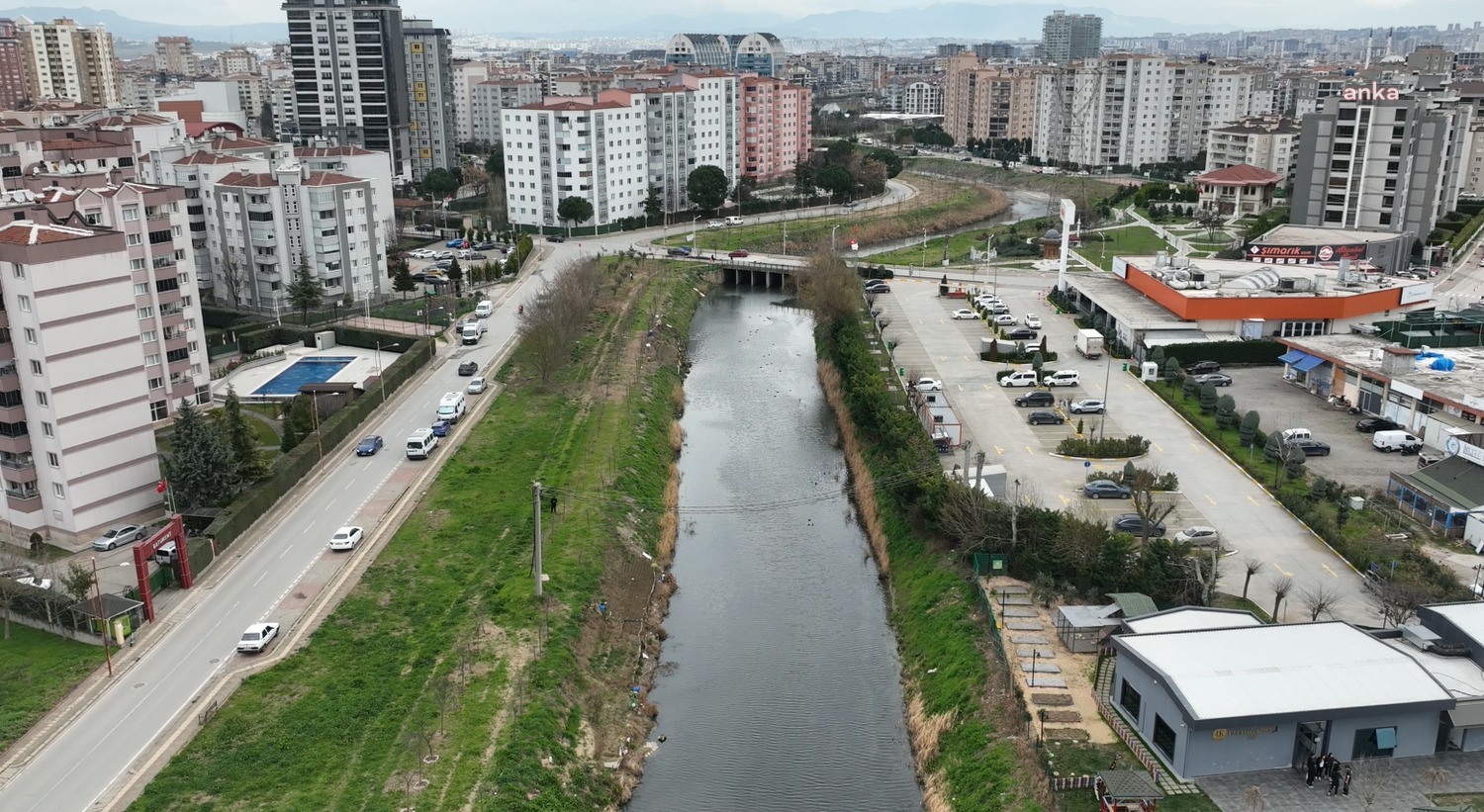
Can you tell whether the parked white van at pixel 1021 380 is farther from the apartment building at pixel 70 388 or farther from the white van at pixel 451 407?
the apartment building at pixel 70 388

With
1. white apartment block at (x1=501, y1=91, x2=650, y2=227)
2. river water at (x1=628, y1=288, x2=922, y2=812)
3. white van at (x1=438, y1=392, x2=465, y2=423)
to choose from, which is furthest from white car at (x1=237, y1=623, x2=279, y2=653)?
white apartment block at (x1=501, y1=91, x2=650, y2=227)

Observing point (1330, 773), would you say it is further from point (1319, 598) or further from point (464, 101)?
point (464, 101)

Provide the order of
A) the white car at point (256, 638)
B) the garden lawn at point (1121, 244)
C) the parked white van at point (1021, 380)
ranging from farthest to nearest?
the garden lawn at point (1121, 244) → the parked white van at point (1021, 380) → the white car at point (256, 638)

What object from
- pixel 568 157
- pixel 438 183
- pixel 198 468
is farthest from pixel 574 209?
pixel 198 468

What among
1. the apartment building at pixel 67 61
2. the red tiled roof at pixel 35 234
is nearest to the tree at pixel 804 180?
the red tiled roof at pixel 35 234

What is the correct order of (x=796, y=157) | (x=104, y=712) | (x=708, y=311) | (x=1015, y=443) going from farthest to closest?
(x=796, y=157) → (x=708, y=311) → (x=1015, y=443) → (x=104, y=712)

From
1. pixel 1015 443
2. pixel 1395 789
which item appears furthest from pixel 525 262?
pixel 1395 789

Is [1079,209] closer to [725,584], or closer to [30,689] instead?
[725,584]
